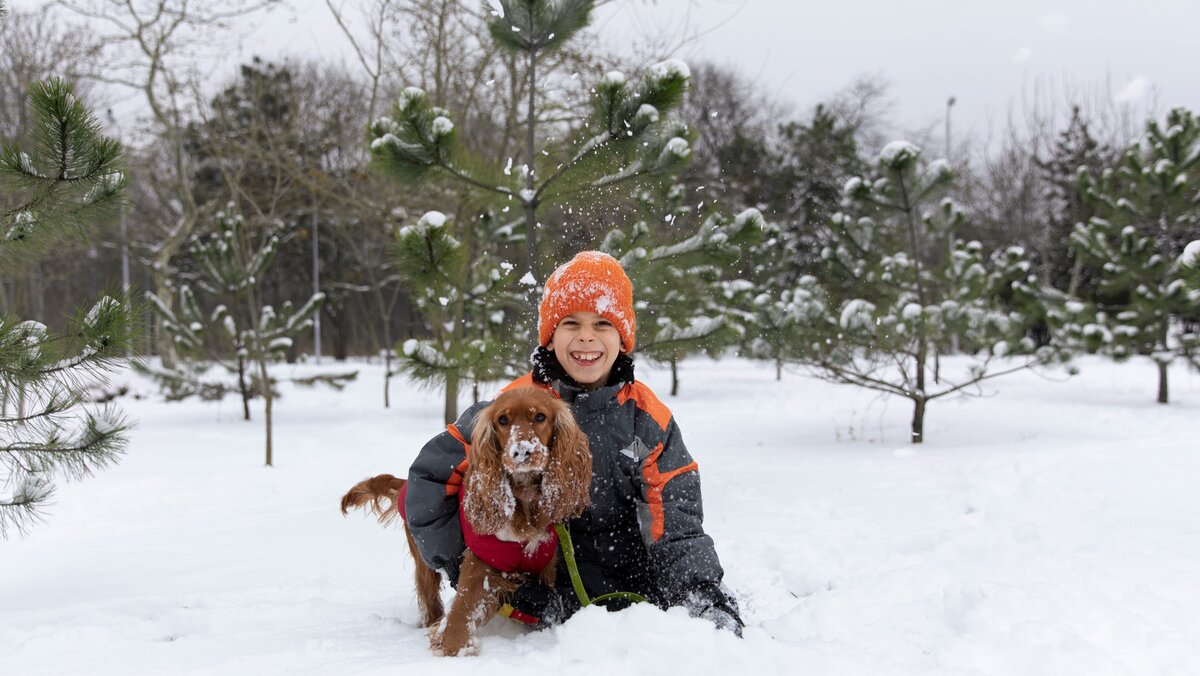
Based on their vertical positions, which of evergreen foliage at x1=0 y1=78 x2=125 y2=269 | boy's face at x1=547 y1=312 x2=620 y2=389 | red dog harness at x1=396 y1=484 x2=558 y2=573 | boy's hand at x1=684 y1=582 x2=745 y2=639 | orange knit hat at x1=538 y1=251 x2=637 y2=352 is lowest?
boy's hand at x1=684 y1=582 x2=745 y2=639

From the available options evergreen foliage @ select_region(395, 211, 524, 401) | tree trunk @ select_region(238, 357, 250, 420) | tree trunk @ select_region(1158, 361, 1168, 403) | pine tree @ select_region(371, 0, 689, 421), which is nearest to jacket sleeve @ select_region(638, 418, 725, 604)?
pine tree @ select_region(371, 0, 689, 421)

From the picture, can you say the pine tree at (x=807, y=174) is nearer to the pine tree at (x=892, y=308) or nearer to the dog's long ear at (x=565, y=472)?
the pine tree at (x=892, y=308)

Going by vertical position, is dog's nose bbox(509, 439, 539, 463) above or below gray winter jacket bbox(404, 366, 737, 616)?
above

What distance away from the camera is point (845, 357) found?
7.69 meters

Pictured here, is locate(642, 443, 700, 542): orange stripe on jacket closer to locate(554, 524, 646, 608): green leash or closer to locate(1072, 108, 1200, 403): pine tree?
locate(554, 524, 646, 608): green leash

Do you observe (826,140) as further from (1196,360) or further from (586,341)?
(586,341)

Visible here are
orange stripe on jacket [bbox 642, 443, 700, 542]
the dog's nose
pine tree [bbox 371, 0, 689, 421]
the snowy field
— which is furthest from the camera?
pine tree [bbox 371, 0, 689, 421]

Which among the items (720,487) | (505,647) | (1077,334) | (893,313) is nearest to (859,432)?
(893,313)

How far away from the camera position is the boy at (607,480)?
7.77 ft

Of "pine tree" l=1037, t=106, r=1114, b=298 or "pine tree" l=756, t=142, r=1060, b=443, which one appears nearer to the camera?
"pine tree" l=756, t=142, r=1060, b=443

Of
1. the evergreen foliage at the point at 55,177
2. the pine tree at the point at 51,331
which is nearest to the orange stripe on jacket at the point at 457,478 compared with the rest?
the pine tree at the point at 51,331

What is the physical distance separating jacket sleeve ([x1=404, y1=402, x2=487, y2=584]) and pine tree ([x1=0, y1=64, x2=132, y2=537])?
1780 mm

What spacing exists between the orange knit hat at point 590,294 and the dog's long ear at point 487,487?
0.63 metres

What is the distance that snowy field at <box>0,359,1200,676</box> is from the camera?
7.20ft
